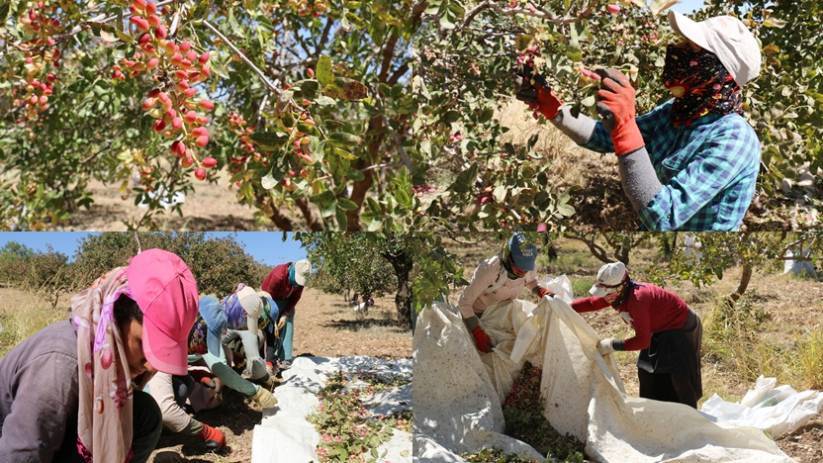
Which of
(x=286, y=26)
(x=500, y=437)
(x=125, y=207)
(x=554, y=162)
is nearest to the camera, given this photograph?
(x=500, y=437)

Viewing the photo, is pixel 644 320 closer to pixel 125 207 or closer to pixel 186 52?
pixel 186 52

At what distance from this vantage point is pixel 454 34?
2.84 meters

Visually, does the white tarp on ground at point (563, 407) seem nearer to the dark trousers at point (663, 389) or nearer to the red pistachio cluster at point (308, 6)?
the dark trousers at point (663, 389)

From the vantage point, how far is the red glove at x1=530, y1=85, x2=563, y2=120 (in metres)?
1.98

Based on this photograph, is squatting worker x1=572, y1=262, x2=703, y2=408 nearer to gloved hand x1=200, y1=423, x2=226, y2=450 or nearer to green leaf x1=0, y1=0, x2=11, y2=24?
gloved hand x1=200, y1=423, x2=226, y2=450

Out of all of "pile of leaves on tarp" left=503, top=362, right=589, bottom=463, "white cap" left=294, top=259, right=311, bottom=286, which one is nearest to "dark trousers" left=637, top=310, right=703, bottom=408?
"pile of leaves on tarp" left=503, top=362, right=589, bottom=463

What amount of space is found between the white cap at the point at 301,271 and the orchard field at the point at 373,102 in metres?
0.19

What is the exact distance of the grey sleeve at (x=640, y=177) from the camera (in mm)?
1571

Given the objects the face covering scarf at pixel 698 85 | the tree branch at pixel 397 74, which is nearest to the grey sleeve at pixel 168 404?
the face covering scarf at pixel 698 85

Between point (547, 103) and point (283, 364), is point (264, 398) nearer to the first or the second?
point (283, 364)

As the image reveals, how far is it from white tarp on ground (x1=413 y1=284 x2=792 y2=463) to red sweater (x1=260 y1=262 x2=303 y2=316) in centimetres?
44

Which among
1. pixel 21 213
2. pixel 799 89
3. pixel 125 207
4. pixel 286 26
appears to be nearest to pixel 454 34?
pixel 286 26

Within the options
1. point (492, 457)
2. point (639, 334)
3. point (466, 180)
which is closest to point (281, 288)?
point (466, 180)

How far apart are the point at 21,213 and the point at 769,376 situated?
148 inches
